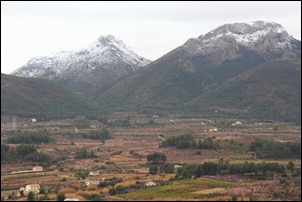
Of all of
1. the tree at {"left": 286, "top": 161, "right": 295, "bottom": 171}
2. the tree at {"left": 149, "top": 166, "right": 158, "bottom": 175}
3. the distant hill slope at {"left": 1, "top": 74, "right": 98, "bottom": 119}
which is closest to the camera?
the tree at {"left": 286, "top": 161, "right": 295, "bottom": 171}

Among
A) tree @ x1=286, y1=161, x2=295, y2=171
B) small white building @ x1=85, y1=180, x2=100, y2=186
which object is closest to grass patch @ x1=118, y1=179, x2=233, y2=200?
small white building @ x1=85, y1=180, x2=100, y2=186

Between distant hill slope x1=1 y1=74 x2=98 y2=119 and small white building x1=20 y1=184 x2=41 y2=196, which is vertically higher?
distant hill slope x1=1 y1=74 x2=98 y2=119

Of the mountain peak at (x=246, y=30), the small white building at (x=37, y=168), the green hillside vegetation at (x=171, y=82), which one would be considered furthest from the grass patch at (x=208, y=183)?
the mountain peak at (x=246, y=30)

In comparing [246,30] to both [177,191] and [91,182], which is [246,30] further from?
[177,191]

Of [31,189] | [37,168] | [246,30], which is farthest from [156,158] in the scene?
[246,30]

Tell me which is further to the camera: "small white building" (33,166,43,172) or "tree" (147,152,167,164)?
"tree" (147,152,167,164)

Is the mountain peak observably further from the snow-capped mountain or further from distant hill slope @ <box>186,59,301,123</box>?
distant hill slope @ <box>186,59,301,123</box>

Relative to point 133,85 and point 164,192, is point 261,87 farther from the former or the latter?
point 164,192
